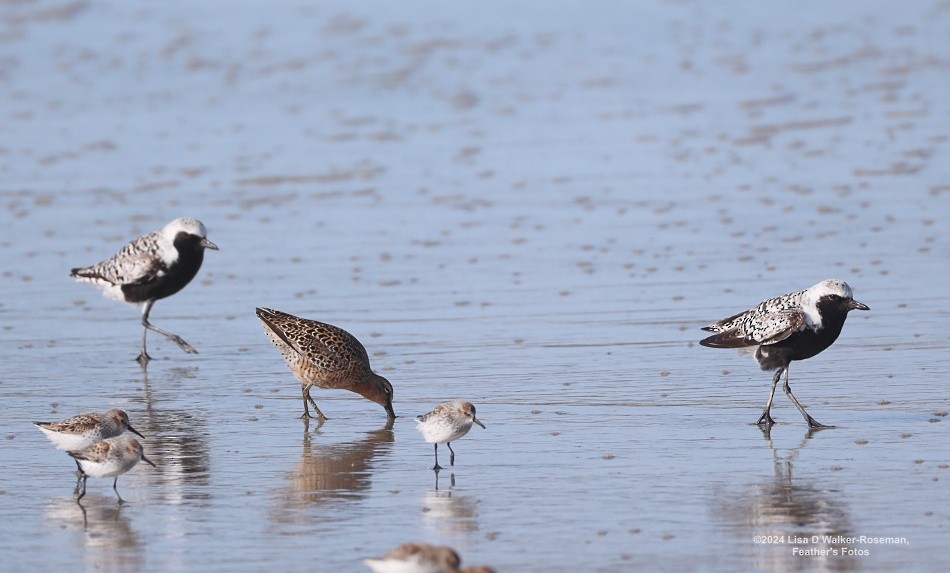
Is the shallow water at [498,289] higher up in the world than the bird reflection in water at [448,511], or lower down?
higher up

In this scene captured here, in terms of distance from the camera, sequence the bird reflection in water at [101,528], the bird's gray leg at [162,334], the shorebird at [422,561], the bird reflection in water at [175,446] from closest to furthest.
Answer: the shorebird at [422,561] < the bird reflection in water at [101,528] < the bird reflection in water at [175,446] < the bird's gray leg at [162,334]

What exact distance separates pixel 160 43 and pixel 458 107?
10.5m

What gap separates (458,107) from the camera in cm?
2570

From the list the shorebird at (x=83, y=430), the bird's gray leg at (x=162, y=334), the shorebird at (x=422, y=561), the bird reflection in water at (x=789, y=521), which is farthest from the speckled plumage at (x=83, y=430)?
the bird's gray leg at (x=162, y=334)

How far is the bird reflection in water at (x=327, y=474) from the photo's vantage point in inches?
319

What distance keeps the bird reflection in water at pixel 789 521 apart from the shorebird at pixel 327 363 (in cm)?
285

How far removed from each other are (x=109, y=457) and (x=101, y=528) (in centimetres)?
42

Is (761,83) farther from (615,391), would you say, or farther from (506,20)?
(615,391)

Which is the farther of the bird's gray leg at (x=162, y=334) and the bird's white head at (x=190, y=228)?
the bird's white head at (x=190, y=228)

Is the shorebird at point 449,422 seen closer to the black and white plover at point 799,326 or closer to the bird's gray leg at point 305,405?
the bird's gray leg at point 305,405

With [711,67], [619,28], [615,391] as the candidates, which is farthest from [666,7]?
[615,391]

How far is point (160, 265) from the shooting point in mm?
13469

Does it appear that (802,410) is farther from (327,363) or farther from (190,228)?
(190,228)

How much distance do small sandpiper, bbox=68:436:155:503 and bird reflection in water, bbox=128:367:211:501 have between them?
34 cm
